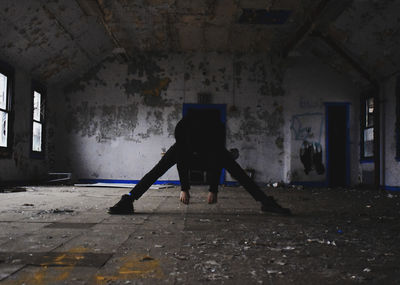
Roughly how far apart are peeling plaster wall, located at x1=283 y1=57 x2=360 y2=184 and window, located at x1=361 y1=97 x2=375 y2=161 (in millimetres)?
215

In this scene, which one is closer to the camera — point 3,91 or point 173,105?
point 3,91

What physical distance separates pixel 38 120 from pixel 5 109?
1.87 metres

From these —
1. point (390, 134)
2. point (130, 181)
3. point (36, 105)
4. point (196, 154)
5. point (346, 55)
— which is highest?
point (346, 55)

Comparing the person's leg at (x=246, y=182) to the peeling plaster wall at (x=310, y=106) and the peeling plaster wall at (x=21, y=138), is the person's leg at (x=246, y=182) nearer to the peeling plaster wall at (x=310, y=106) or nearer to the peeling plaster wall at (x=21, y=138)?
the peeling plaster wall at (x=21, y=138)

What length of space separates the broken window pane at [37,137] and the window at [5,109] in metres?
1.53

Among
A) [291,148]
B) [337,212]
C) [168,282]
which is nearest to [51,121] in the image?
[291,148]

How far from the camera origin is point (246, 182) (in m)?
4.31

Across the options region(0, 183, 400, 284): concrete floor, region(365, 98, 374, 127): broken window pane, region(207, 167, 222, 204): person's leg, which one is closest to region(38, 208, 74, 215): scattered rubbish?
region(0, 183, 400, 284): concrete floor

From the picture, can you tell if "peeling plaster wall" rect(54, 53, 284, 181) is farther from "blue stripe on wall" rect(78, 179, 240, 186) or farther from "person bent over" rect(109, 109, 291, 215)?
"person bent over" rect(109, 109, 291, 215)

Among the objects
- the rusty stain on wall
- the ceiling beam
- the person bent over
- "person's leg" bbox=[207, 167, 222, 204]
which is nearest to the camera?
the person bent over

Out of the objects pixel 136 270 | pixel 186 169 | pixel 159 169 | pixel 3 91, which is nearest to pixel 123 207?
pixel 159 169

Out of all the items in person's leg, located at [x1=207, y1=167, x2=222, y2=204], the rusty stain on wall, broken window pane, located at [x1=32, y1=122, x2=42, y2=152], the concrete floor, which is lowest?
the concrete floor

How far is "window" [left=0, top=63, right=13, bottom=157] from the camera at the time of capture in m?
8.34

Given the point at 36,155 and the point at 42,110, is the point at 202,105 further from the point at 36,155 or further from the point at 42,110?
the point at 36,155
